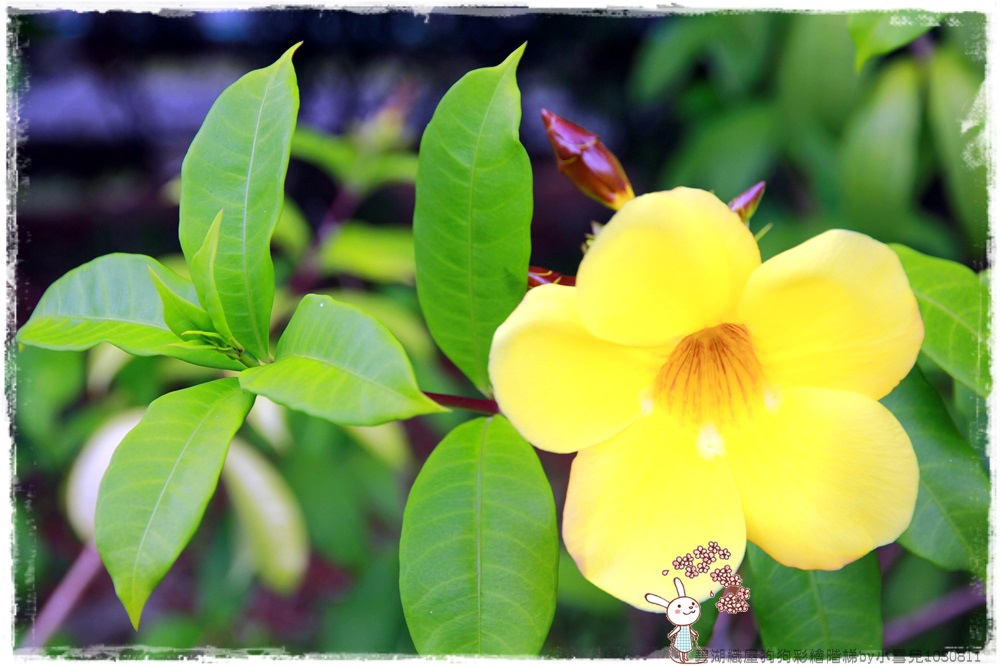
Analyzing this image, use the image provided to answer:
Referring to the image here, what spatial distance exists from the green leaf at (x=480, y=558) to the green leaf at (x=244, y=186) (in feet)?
0.70

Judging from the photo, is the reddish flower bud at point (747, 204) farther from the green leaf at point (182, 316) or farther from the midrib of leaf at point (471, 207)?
the green leaf at point (182, 316)

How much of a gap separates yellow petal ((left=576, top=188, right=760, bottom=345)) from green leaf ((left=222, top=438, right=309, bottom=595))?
103 centimetres

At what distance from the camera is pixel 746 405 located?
69 cm

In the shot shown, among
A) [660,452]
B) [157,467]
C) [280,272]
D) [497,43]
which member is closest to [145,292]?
[157,467]

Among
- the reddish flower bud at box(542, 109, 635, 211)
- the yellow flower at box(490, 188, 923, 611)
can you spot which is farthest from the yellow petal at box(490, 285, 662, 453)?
the reddish flower bud at box(542, 109, 635, 211)

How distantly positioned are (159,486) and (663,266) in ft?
1.35

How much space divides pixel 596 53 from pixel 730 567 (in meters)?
2.00

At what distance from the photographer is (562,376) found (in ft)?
1.97

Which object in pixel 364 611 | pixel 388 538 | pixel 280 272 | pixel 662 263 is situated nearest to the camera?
pixel 662 263

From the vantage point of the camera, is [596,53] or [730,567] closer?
[730,567]

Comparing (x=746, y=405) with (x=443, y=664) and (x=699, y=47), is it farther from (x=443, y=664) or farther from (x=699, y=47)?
(x=699, y=47)

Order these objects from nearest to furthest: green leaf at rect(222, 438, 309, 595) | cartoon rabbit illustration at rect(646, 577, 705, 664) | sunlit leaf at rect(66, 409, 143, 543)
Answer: cartoon rabbit illustration at rect(646, 577, 705, 664) < sunlit leaf at rect(66, 409, 143, 543) < green leaf at rect(222, 438, 309, 595)

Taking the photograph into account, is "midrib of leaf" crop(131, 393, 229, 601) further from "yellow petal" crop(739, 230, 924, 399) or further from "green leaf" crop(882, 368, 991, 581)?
"green leaf" crop(882, 368, 991, 581)

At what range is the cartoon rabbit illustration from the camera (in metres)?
0.63
